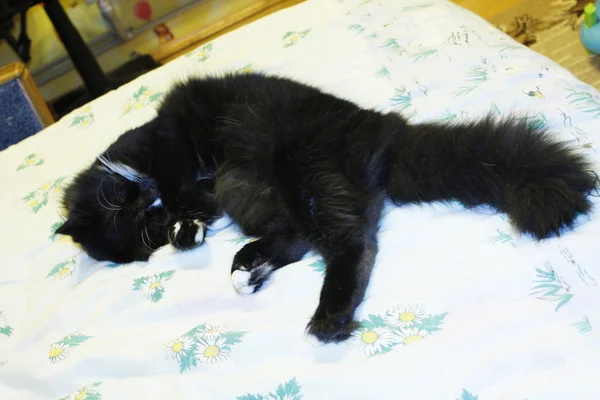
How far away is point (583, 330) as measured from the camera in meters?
0.89

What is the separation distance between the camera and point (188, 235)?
1428 millimetres

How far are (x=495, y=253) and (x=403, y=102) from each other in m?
0.69

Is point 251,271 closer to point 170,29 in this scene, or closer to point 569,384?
point 569,384

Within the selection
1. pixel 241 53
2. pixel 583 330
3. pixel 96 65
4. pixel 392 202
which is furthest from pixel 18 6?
pixel 583 330

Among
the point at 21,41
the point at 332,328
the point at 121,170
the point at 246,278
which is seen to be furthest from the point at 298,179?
the point at 21,41

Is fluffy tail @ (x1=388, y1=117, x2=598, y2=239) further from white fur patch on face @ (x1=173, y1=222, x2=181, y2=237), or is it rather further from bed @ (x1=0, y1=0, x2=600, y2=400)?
white fur patch on face @ (x1=173, y1=222, x2=181, y2=237)

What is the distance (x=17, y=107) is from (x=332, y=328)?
7.23 ft

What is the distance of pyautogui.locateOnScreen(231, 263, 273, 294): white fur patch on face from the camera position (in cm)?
125

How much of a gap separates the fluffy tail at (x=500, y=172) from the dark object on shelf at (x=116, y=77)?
250cm

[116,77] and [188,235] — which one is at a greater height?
[188,235]

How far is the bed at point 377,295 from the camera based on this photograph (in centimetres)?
93

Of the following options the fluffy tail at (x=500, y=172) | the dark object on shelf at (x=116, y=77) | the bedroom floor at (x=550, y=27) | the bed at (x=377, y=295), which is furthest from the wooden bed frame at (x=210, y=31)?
the fluffy tail at (x=500, y=172)

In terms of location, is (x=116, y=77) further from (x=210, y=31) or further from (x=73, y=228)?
(x=73, y=228)

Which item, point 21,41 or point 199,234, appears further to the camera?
point 21,41
